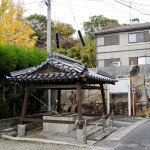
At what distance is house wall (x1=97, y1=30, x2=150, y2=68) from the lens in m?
22.3

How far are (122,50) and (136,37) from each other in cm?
226

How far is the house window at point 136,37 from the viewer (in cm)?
2233

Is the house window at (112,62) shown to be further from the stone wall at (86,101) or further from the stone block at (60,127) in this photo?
the stone block at (60,127)

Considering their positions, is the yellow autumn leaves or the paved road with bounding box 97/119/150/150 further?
the yellow autumn leaves

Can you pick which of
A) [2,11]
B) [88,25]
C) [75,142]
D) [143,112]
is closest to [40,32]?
[88,25]

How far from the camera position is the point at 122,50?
23.2 metres

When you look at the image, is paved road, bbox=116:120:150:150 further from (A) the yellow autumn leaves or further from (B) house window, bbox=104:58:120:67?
(B) house window, bbox=104:58:120:67

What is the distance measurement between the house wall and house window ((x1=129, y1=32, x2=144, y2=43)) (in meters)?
0.37

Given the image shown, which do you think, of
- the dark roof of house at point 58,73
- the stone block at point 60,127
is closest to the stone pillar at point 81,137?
the stone block at point 60,127

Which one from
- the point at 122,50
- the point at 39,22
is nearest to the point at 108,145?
the point at 122,50

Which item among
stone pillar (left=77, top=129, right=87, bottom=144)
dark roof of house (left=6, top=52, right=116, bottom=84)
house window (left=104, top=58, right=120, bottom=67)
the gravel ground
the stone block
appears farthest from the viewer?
house window (left=104, top=58, right=120, bottom=67)

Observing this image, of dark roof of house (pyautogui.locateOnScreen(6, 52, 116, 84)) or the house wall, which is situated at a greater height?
the house wall

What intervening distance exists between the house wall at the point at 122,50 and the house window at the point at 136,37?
0.37 meters

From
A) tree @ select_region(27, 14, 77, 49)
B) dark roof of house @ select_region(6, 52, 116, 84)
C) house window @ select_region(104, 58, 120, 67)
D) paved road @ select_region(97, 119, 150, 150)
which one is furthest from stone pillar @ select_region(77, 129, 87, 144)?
tree @ select_region(27, 14, 77, 49)
